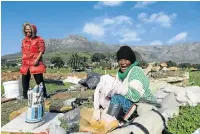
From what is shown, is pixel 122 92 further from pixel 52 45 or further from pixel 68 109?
pixel 52 45

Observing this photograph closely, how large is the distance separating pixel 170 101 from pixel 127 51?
163cm

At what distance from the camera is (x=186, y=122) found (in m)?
4.83

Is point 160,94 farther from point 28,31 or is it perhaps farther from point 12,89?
point 12,89

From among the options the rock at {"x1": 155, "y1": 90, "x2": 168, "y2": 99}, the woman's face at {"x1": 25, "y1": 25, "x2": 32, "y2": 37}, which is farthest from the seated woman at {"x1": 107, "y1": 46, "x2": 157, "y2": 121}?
the woman's face at {"x1": 25, "y1": 25, "x2": 32, "y2": 37}

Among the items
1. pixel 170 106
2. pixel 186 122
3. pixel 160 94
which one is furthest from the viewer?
pixel 160 94

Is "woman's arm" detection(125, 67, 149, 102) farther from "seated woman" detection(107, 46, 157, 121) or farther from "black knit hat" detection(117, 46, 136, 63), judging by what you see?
"black knit hat" detection(117, 46, 136, 63)

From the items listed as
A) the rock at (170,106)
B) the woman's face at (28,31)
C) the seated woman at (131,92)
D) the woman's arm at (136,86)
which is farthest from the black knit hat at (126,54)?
the woman's face at (28,31)

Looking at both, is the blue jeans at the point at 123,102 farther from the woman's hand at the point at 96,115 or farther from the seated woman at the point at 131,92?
the woman's hand at the point at 96,115

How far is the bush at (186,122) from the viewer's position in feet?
15.2

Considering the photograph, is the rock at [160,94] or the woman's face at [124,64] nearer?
the woman's face at [124,64]

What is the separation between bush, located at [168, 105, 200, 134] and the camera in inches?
182

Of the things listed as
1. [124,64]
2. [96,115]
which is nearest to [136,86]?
[124,64]

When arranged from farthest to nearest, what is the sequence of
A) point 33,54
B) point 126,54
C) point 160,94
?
point 33,54 → point 160,94 → point 126,54

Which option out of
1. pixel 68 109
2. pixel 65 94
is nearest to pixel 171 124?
pixel 68 109
